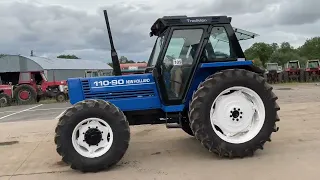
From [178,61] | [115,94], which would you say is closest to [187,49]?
[178,61]

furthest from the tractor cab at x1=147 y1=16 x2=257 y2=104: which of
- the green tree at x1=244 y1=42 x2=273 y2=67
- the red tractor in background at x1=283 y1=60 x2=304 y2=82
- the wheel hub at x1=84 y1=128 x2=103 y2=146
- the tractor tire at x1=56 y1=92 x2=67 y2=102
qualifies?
the green tree at x1=244 y1=42 x2=273 y2=67

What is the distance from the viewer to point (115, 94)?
233 inches

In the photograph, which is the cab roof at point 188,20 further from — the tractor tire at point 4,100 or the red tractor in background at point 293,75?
the red tractor in background at point 293,75

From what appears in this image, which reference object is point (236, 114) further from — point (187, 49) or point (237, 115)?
point (187, 49)

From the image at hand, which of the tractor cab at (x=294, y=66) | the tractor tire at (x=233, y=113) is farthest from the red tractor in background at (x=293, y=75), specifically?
the tractor tire at (x=233, y=113)

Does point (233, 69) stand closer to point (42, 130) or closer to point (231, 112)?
point (231, 112)

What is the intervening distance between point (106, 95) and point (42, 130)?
420 centimetres

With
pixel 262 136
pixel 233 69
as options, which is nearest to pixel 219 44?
pixel 233 69

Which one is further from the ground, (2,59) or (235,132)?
(2,59)

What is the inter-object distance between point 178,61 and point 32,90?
19.0 meters

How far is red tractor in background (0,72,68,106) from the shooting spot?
22.6 m

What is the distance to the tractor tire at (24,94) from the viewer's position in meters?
22.6

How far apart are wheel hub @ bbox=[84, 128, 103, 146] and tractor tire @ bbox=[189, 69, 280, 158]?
4.57 feet

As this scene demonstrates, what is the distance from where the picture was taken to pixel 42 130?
30.8 feet
